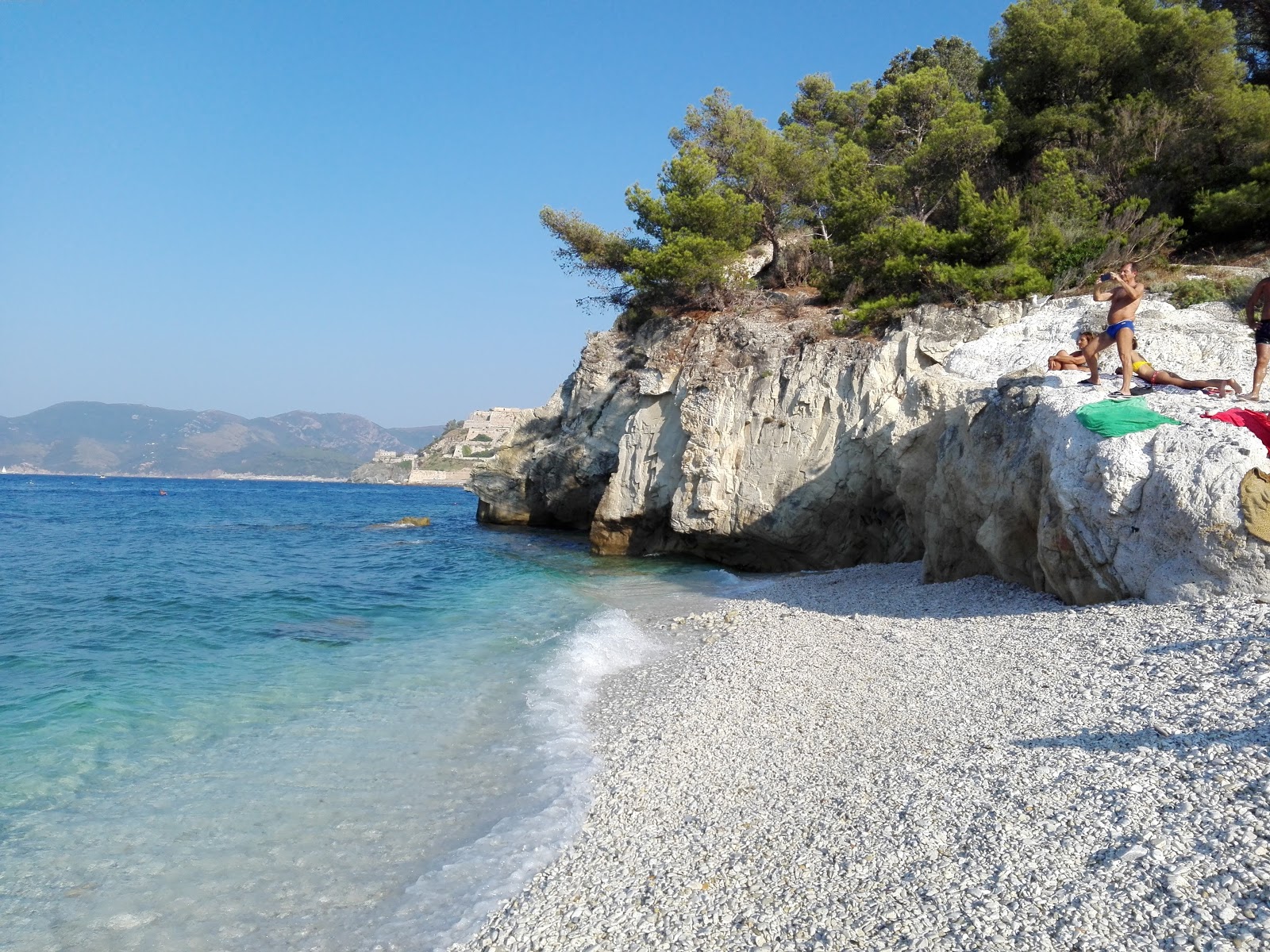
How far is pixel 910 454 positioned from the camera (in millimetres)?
14352

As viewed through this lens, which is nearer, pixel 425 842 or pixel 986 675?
pixel 425 842

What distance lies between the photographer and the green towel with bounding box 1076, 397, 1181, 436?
833 centimetres

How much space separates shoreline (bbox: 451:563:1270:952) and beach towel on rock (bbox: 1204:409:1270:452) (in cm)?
188

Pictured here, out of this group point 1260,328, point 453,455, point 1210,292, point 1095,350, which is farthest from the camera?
point 453,455

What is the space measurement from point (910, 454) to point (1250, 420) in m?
6.62

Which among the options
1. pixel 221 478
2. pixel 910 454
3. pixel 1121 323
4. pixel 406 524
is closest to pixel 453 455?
pixel 406 524

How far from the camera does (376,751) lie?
7.08 m

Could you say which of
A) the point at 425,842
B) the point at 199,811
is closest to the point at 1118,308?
the point at 425,842

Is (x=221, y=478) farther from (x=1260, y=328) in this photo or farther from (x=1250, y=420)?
(x=1250, y=420)

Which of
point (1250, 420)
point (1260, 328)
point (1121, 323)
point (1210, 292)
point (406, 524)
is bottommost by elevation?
point (406, 524)

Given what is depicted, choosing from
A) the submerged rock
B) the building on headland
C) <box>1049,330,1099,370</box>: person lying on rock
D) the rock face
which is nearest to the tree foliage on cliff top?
the rock face

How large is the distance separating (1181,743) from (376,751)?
6.33m

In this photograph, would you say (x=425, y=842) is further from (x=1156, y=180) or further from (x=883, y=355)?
(x=1156, y=180)

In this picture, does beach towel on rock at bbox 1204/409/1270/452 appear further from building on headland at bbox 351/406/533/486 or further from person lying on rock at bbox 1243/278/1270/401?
building on headland at bbox 351/406/533/486
